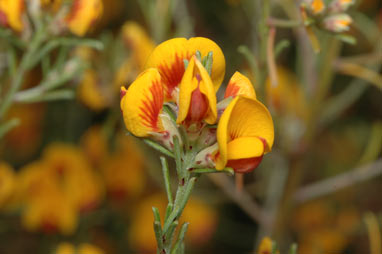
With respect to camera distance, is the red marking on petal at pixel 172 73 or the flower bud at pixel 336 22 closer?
the red marking on petal at pixel 172 73

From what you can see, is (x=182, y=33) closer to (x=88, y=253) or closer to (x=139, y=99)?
(x=88, y=253)

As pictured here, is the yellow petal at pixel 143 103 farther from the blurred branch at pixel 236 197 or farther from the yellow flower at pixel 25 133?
the yellow flower at pixel 25 133

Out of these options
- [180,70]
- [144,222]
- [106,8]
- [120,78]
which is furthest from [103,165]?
[180,70]

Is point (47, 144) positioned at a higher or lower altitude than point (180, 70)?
lower

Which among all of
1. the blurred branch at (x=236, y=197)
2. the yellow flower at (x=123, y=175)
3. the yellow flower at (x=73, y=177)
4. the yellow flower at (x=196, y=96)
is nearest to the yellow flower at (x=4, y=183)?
the yellow flower at (x=73, y=177)

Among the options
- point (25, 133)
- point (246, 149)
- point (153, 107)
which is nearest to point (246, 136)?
point (246, 149)

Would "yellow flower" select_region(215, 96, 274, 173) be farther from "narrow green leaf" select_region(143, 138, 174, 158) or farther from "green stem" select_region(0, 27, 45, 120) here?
"green stem" select_region(0, 27, 45, 120)

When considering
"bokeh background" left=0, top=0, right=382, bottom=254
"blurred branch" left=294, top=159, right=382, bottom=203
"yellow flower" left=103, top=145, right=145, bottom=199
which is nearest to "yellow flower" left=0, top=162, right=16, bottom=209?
"bokeh background" left=0, top=0, right=382, bottom=254
